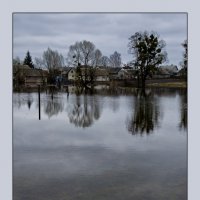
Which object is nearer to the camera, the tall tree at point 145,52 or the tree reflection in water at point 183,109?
the tree reflection in water at point 183,109

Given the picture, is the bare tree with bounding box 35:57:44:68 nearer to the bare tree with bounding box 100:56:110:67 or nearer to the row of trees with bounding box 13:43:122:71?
the row of trees with bounding box 13:43:122:71

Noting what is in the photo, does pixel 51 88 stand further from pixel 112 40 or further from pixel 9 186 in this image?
pixel 9 186

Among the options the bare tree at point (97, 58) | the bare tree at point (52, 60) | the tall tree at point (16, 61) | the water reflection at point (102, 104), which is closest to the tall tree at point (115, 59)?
the bare tree at point (97, 58)

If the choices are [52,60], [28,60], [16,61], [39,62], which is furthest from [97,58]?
[16,61]

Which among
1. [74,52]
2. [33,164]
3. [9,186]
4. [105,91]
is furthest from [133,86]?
[9,186]

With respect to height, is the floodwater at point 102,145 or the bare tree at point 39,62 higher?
the bare tree at point 39,62

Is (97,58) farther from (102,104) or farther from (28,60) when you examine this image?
(28,60)

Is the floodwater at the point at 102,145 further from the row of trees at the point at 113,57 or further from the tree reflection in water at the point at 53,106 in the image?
the row of trees at the point at 113,57
